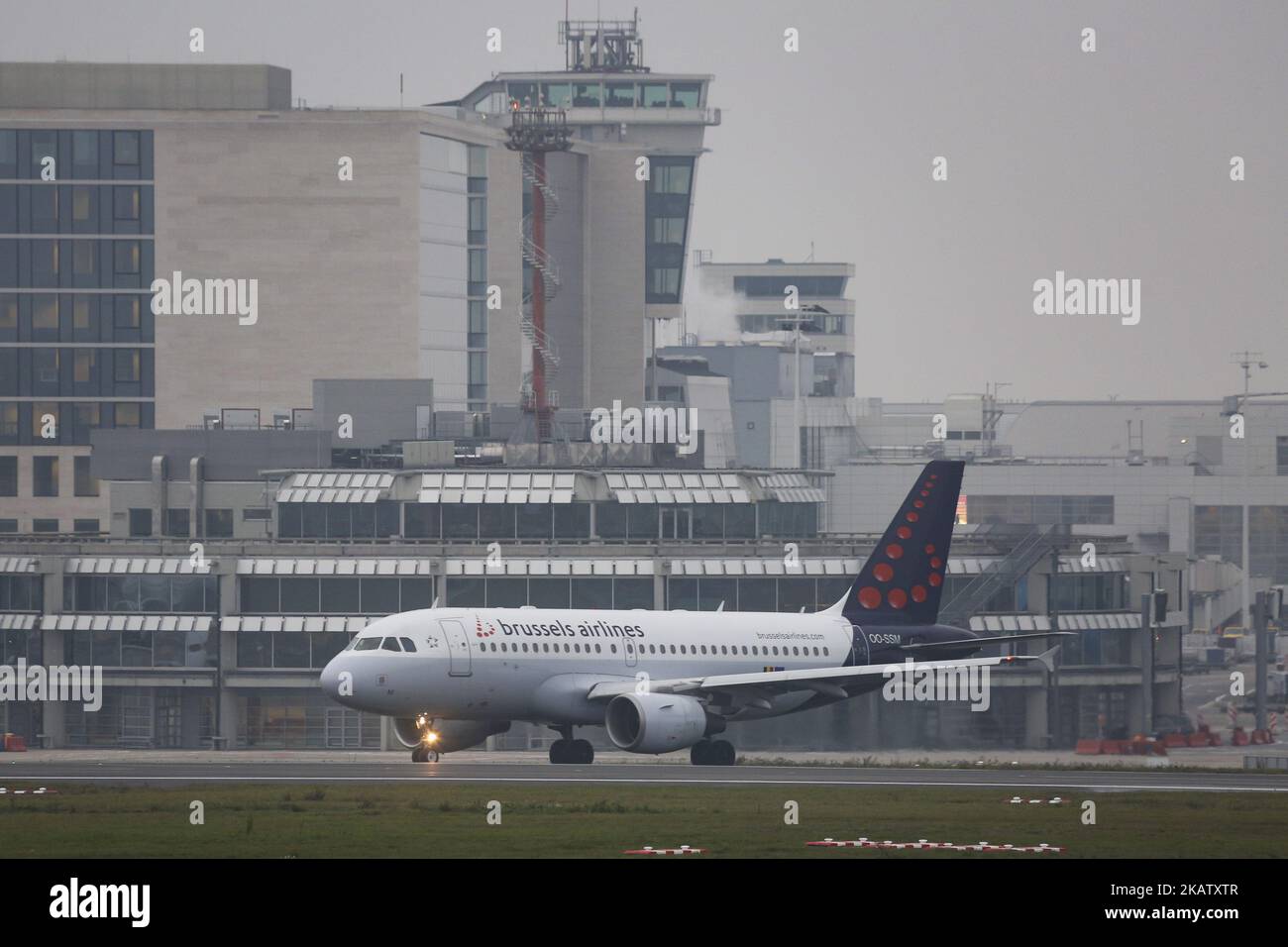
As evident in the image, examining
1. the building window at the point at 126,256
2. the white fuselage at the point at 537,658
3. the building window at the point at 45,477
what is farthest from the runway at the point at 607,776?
the building window at the point at 45,477

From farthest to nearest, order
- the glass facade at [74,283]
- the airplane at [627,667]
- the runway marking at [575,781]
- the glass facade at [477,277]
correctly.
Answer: the glass facade at [477,277]
the glass facade at [74,283]
the airplane at [627,667]
the runway marking at [575,781]

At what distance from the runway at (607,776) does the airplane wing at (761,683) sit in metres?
2.40

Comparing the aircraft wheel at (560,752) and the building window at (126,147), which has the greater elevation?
the building window at (126,147)

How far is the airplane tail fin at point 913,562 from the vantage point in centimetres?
7819

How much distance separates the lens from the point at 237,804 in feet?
154

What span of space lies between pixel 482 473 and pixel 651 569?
1431cm

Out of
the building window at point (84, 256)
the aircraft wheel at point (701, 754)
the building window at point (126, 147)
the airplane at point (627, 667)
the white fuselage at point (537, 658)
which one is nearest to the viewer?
the white fuselage at point (537, 658)

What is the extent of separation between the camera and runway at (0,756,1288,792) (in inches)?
2251

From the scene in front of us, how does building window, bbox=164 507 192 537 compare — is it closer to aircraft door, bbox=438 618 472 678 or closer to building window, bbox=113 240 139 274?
building window, bbox=113 240 139 274

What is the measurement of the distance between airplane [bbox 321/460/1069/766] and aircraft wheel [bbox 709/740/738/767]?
0.10 ft

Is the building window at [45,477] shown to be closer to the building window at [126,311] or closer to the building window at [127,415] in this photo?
the building window at [127,415]

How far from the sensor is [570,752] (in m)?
68.9

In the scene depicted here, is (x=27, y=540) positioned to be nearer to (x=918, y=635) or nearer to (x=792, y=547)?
(x=792, y=547)

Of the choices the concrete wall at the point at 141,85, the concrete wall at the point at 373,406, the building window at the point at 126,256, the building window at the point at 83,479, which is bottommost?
the building window at the point at 83,479
